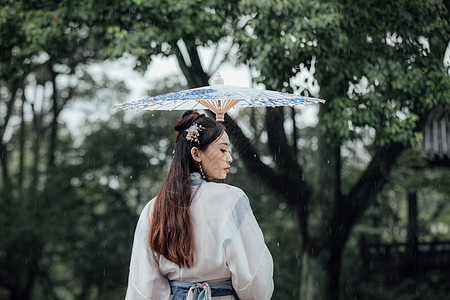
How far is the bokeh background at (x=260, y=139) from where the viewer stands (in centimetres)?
565

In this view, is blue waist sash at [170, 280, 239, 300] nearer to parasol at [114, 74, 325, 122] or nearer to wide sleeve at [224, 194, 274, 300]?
wide sleeve at [224, 194, 274, 300]

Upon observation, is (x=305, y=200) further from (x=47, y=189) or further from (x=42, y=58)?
(x=42, y=58)

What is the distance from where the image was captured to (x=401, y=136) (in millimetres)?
5664

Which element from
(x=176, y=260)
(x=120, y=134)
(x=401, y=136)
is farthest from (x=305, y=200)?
(x=176, y=260)

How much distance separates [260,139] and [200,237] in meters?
6.62

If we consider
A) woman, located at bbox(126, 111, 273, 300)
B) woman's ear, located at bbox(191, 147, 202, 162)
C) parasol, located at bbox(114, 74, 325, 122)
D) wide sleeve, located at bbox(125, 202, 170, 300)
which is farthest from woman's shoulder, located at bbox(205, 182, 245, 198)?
parasol, located at bbox(114, 74, 325, 122)

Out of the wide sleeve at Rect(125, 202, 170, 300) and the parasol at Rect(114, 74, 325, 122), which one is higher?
the parasol at Rect(114, 74, 325, 122)

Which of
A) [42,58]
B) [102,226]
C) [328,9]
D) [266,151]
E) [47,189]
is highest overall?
[42,58]

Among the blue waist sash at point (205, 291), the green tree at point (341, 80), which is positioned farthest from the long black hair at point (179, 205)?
the green tree at point (341, 80)

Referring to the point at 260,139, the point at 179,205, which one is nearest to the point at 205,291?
the point at 179,205

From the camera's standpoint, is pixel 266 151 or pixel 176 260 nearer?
pixel 176 260

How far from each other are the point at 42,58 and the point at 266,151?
4005 millimetres

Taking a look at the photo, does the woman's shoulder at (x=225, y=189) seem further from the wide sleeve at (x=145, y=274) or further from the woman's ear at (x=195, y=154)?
the wide sleeve at (x=145, y=274)

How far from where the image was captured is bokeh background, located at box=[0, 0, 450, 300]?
223 inches
